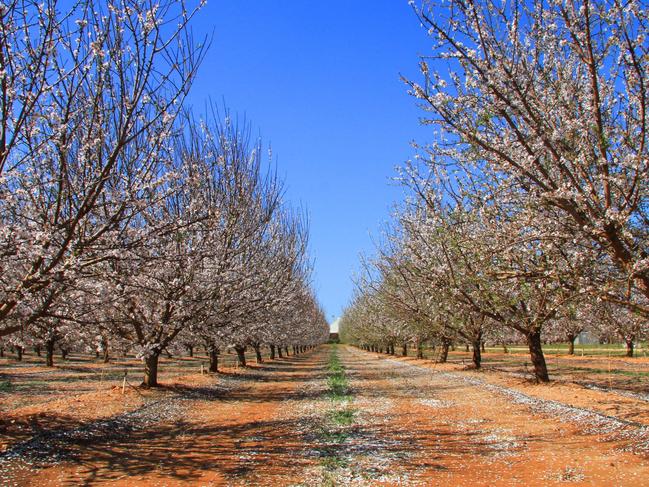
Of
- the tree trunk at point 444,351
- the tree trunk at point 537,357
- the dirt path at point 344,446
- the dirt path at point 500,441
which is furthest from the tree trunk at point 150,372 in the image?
the tree trunk at point 444,351

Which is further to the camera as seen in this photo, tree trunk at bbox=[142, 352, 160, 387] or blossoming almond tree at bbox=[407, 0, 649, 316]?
tree trunk at bbox=[142, 352, 160, 387]

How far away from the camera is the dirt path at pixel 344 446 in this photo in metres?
8.12

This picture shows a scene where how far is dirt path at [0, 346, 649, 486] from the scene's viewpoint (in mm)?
8117

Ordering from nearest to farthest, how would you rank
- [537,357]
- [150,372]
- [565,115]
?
[565,115] → [150,372] → [537,357]

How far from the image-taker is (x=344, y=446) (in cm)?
1032

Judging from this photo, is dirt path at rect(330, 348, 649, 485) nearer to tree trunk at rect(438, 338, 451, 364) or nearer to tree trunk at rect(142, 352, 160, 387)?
tree trunk at rect(142, 352, 160, 387)

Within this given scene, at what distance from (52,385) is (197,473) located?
61.1 feet

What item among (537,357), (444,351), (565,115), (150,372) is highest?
(565,115)

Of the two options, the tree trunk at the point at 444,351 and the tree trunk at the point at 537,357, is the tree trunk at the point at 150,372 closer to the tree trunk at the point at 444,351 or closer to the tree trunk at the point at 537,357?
the tree trunk at the point at 537,357

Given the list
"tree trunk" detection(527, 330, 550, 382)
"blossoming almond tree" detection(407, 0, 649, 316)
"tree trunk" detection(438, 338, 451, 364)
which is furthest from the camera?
"tree trunk" detection(438, 338, 451, 364)

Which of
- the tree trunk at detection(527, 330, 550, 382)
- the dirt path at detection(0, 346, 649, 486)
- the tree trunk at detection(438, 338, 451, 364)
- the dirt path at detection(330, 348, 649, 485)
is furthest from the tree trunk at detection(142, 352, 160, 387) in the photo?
the tree trunk at detection(438, 338, 451, 364)

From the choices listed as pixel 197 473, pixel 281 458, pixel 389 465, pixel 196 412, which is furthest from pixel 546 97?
pixel 196 412

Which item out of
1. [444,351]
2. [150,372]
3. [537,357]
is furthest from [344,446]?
[444,351]

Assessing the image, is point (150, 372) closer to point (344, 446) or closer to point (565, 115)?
point (344, 446)
